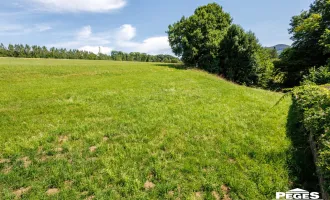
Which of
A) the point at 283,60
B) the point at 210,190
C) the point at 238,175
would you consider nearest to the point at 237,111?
the point at 238,175

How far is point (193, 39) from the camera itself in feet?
75.7

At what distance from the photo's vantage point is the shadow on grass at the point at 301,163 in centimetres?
337

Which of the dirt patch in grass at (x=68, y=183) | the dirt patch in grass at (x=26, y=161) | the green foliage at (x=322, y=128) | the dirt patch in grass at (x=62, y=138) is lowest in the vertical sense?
the dirt patch in grass at (x=68, y=183)

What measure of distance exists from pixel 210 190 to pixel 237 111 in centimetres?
438

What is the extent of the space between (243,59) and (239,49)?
1336mm

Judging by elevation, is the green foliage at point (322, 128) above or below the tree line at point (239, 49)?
below

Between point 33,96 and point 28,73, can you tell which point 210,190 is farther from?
point 28,73

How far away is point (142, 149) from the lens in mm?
4383

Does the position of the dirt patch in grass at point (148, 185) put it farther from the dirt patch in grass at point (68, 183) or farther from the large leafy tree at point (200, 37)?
the large leafy tree at point (200, 37)

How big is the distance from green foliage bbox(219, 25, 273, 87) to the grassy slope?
14985mm

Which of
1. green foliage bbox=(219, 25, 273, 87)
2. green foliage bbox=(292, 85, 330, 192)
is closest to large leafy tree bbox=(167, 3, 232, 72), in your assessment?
green foliage bbox=(219, 25, 273, 87)

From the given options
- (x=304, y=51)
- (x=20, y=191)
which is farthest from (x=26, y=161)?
(x=304, y=51)

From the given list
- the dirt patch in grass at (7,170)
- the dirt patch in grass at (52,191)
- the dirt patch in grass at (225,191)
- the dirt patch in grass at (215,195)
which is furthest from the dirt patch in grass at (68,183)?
the dirt patch in grass at (225,191)

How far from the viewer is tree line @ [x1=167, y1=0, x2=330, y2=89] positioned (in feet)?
68.4
